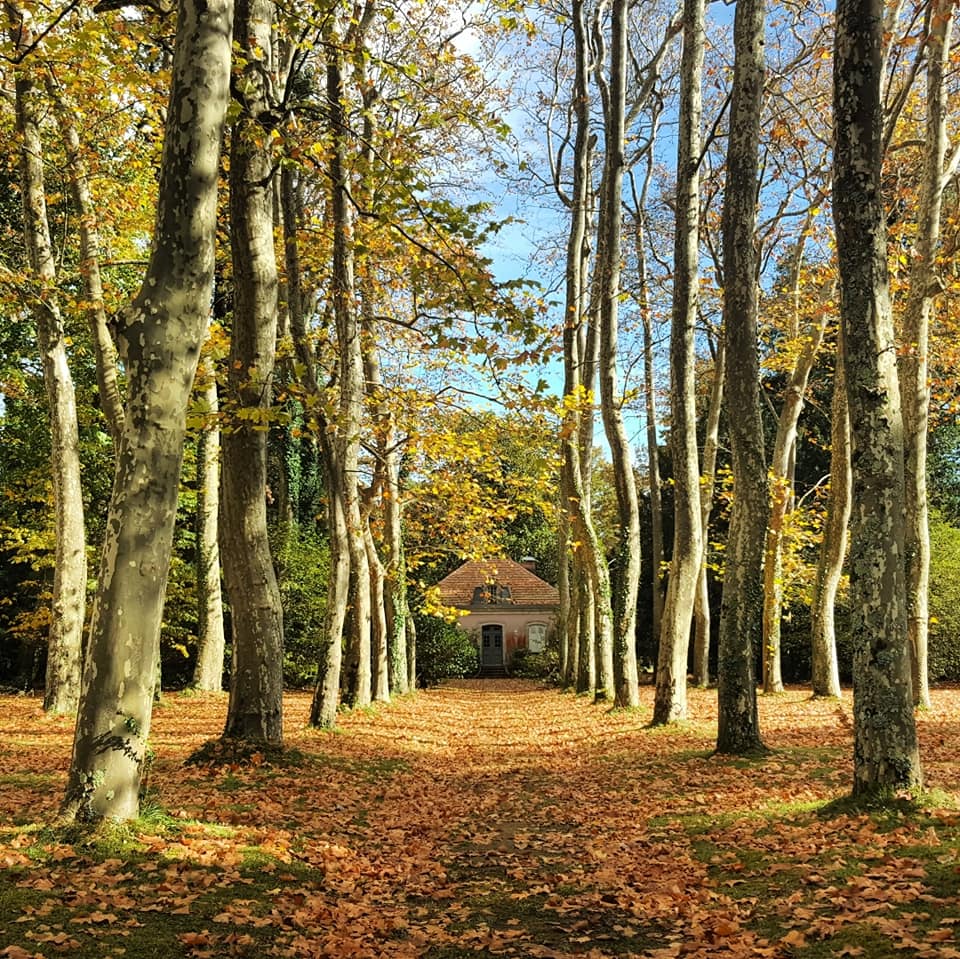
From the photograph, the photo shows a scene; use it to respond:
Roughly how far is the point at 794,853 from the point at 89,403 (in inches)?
909

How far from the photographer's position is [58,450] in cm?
Result: 1416

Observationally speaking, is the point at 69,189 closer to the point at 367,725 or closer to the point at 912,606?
the point at 367,725

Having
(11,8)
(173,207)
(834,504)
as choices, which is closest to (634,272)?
(834,504)

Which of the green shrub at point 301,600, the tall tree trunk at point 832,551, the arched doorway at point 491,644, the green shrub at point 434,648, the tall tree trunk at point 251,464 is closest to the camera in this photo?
the tall tree trunk at point 251,464

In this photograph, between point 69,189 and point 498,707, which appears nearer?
point 69,189

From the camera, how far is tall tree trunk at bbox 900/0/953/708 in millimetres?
12320

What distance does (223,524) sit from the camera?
9664 millimetres

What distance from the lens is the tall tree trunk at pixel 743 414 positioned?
979 cm

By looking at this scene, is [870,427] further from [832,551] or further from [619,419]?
[832,551]

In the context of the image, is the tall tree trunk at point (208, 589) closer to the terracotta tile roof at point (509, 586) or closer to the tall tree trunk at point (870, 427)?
the tall tree trunk at point (870, 427)

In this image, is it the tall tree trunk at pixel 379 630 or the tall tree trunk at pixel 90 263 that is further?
the tall tree trunk at pixel 379 630

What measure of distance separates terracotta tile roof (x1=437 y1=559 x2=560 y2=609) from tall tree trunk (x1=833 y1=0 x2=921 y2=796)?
40494mm

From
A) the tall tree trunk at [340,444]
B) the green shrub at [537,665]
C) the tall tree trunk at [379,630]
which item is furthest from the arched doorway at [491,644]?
the tall tree trunk at [340,444]

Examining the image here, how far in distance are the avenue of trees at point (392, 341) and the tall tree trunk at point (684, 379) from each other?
0.06 metres
